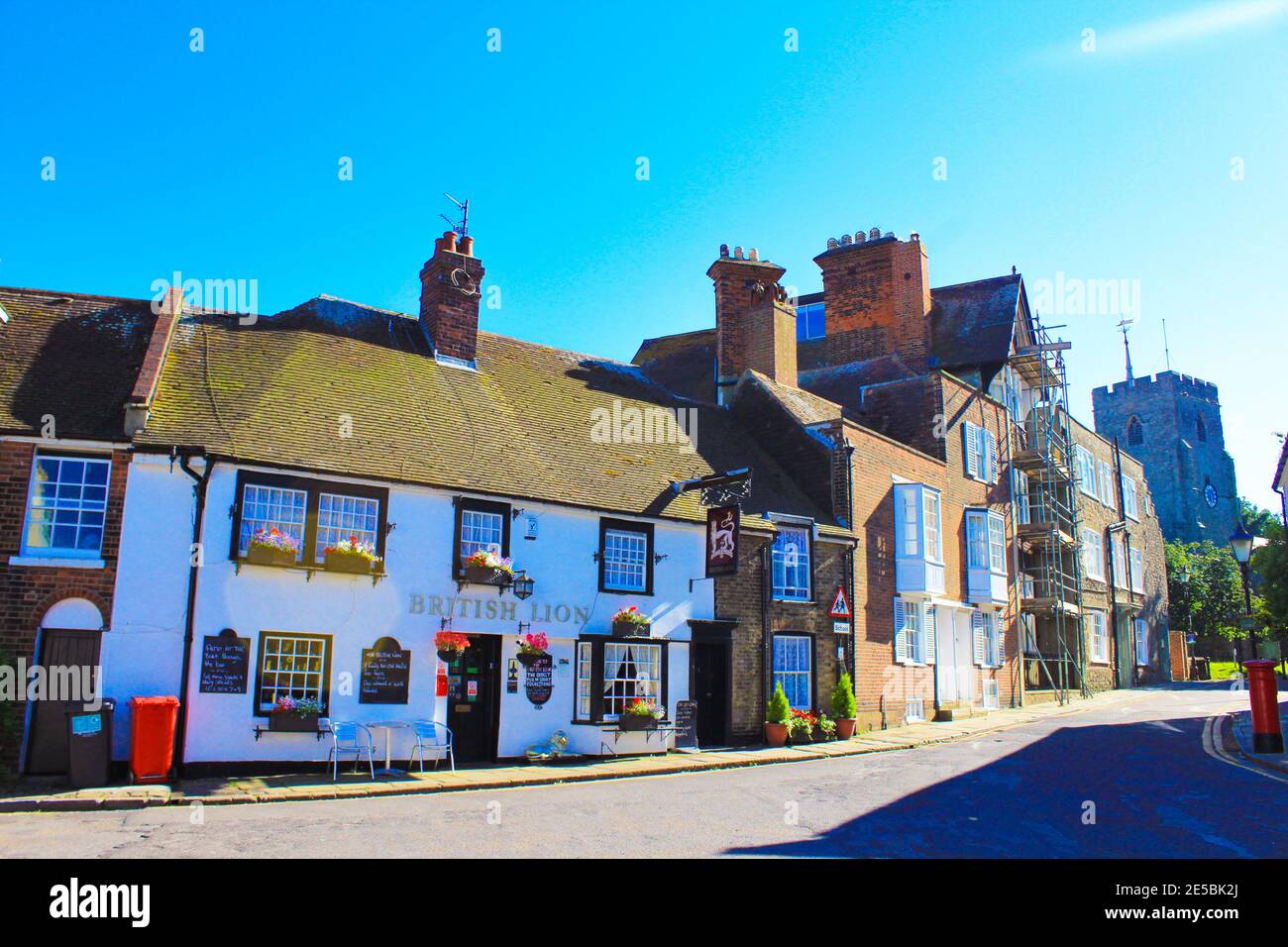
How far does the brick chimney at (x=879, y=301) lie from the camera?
33438mm

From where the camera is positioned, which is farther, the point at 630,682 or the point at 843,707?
the point at 843,707

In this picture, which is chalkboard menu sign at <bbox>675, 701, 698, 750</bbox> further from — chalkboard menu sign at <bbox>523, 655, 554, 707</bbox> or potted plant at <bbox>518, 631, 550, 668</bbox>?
potted plant at <bbox>518, 631, 550, 668</bbox>

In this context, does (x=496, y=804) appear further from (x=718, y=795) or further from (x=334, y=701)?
(x=334, y=701)

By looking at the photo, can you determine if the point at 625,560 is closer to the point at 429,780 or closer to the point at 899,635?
the point at 429,780

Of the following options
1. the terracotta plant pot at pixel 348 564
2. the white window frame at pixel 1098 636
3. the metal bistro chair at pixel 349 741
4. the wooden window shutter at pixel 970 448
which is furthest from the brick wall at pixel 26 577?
the white window frame at pixel 1098 636

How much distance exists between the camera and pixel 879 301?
111 feet

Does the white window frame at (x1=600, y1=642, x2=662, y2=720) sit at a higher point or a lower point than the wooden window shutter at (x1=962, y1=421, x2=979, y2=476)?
lower

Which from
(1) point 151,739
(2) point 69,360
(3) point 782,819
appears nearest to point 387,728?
(1) point 151,739

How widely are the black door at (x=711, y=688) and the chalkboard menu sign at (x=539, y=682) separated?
3645mm

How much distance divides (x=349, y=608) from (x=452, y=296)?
28.5 ft

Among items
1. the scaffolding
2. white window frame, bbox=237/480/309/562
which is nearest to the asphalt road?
white window frame, bbox=237/480/309/562

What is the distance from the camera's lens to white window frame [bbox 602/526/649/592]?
1936 centimetres

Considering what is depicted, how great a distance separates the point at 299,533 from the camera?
15758 mm

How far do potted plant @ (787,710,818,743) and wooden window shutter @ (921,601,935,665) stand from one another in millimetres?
6334
